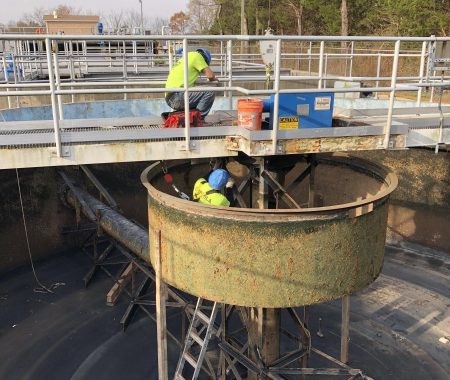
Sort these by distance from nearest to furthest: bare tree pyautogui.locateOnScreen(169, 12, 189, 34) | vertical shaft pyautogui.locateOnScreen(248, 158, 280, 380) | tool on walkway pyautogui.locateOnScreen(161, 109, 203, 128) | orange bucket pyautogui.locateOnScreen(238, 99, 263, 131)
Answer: orange bucket pyautogui.locateOnScreen(238, 99, 263, 131), tool on walkway pyautogui.locateOnScreen(161, 109, 203, 128), vertical shaft pyautogui.locateOnScreen(248, 158, 280, 380), bare tree pyautogui.locateOnScreen(169, 12, 189, 34)

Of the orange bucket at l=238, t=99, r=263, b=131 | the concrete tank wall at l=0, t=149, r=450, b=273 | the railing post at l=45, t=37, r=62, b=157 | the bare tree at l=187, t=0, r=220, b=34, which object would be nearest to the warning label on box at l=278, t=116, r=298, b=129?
the orange bucket at l=238, t=99, r=263, b=131

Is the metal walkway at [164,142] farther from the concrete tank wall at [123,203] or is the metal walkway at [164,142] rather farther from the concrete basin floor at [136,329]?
A: the concrete tank wall at [123,203]

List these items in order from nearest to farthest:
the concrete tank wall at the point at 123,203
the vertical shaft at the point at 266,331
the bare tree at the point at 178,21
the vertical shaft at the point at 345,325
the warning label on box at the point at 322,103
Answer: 1. the warning label on box at the point at 322,103
2. the vertical shaft at the point at 266,331
3. the vertical shaft at the point at 345,325
4. the concrete tank wall at the point at 123,203
5. the bare tree at the point at 178,21

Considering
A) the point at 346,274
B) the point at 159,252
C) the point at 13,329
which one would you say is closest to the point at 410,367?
the point at 346,274

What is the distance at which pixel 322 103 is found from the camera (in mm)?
5840

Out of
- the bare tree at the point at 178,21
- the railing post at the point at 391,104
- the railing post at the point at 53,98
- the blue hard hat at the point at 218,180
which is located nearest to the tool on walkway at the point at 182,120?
the blue hard hat at the point at 218,180

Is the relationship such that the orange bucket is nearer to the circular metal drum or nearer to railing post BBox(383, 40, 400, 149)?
the circular metal drum

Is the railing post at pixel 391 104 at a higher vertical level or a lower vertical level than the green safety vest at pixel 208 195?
higher

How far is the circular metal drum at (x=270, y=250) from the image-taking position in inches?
207

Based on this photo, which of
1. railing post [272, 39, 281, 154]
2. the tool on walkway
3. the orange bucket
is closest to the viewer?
railing post [272, 39, 281, 154]

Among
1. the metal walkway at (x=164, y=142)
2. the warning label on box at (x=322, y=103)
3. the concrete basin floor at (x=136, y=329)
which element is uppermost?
the warning label on box at (x=322, y=103)

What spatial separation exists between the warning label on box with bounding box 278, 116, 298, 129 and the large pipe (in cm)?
374

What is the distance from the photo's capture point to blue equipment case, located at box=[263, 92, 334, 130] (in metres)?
5.64

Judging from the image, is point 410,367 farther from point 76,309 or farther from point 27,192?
point 27,192
